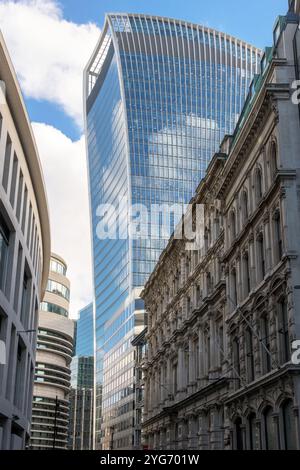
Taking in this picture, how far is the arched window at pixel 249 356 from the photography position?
125ft

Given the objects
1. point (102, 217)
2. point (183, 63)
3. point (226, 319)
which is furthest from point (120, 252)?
point (226, 319)

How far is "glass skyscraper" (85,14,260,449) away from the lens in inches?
5861

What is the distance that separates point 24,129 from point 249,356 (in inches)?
794

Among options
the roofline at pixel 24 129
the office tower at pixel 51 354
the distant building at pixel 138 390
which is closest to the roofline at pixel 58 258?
the office tower at pixel 51 354

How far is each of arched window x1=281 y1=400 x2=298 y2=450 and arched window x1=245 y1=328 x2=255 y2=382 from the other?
5.59m

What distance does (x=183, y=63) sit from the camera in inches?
6978

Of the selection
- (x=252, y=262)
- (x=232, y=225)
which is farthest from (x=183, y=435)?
(x=252, y=262)

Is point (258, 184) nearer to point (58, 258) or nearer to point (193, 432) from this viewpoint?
point (193, 432)

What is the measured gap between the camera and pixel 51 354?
161 m

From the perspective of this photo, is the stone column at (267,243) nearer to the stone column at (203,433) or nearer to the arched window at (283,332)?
the arched window at (283,332)

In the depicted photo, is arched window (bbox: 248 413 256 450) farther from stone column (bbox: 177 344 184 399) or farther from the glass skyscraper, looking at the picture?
the glass skyscraper

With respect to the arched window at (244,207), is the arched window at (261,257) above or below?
below

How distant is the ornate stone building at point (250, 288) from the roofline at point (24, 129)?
13.0 metres
